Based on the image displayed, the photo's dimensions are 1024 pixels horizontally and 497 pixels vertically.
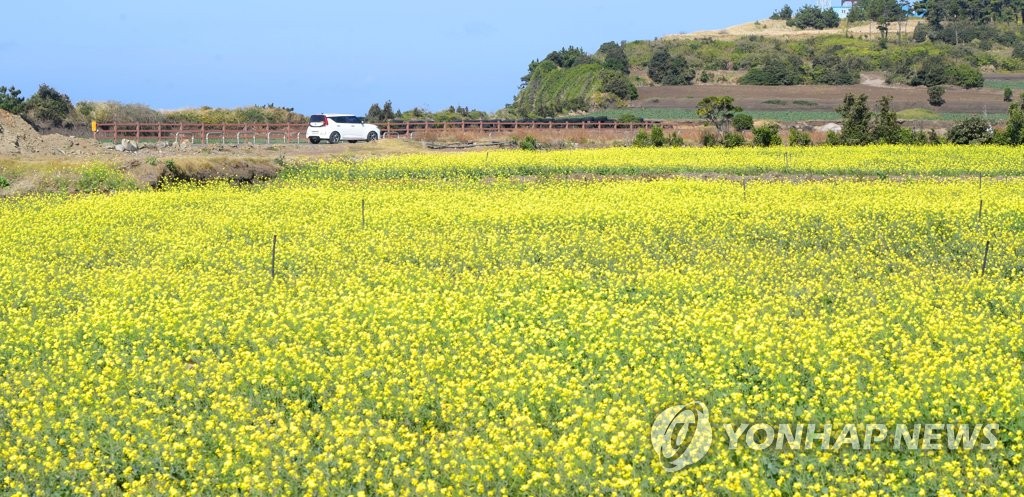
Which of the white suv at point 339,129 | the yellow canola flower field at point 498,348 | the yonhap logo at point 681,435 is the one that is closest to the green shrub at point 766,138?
the white suv at point 339,129

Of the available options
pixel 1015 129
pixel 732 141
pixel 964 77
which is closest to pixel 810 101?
pixel 964 77

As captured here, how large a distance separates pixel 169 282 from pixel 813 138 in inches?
1546

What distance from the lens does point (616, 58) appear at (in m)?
105

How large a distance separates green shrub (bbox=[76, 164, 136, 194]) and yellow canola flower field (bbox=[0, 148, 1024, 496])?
21.5 ft

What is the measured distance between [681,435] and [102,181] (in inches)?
985

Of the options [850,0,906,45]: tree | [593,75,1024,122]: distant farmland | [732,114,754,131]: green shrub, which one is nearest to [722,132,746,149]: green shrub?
[732,114,754,131]: green shrub

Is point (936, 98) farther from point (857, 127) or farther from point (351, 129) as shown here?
point (351, 129)

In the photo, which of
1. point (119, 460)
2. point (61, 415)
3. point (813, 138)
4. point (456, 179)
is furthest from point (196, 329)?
point (813, 138)

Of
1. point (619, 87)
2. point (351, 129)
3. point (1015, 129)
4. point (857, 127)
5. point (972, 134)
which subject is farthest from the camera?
point (619, 87)

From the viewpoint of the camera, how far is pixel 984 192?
95.0 feet

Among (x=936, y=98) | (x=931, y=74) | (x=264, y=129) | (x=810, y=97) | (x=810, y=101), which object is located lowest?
(x=264, y=129)

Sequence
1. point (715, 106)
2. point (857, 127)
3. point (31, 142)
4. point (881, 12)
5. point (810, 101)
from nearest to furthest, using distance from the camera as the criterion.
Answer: point (31, 142), point (857, 127), point (715, 106), point (810, 101), point (881, 12)

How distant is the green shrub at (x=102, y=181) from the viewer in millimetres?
31141

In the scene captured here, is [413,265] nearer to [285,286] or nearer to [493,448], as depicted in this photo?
[285,286]
